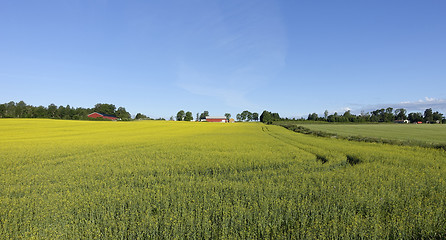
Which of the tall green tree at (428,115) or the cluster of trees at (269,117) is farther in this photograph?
the tall green tree at (428,115)

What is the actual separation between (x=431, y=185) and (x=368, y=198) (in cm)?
383

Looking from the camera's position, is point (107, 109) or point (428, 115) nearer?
point (107, 109)

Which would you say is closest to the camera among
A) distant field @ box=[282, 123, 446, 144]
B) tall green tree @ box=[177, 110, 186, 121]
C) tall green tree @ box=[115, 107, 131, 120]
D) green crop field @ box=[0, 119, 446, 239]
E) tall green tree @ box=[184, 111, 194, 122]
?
green crop field @ box=[0, 119, 446, 239]

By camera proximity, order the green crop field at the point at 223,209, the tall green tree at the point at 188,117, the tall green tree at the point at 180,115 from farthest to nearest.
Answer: the tall green tree at the point at 180,115 → the tall green tree at the point at 188,117 → the green crop field at the point at 223,209

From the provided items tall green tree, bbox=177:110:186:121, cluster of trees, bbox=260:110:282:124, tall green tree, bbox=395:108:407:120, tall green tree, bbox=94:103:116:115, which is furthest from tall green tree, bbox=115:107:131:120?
tall green tree, bbox=395:108:407:120

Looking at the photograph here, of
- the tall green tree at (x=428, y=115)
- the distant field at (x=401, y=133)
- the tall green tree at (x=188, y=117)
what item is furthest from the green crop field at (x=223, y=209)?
the tall green tree at (x=428, y=115)

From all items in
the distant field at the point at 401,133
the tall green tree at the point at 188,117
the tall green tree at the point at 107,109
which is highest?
the tall green tree at the point at 107,109

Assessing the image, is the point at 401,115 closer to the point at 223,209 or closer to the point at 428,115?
the point at 428,115

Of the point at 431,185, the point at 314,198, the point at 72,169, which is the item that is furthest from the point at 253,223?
the point at 72,169

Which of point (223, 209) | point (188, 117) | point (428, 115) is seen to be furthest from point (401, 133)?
point (428, 115)

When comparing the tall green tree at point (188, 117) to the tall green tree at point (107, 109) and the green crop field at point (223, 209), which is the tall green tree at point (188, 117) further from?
the green crop field at point (223, 209)

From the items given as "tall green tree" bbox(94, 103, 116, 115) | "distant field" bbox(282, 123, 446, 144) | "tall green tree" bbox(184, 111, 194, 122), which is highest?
"tall green tree" bbox(94, 103, 116, 115)

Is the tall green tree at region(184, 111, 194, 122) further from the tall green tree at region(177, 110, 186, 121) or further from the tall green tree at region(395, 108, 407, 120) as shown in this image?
the tall green tree at region(395, 108, 407, 120)

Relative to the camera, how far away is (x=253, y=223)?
499 cm
